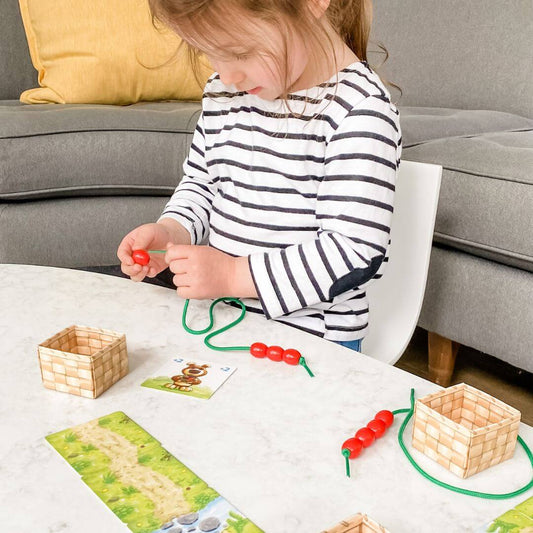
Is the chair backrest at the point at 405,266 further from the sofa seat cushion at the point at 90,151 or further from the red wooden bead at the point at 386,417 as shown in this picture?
the sofa seat cushion at the point at 90,151

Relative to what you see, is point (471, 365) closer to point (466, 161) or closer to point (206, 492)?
point (466, 161)

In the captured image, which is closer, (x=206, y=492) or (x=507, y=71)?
(x=206, y=492)

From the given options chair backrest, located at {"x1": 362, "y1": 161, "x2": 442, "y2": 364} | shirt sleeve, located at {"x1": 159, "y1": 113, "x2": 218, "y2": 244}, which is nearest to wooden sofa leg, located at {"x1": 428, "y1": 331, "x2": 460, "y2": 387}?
chair backrest, located at {"x1": 362, "y1": 161, "x2": 442, "y2": 364}

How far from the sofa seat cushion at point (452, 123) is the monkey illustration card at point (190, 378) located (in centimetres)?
84

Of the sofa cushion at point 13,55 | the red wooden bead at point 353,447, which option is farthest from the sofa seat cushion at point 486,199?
→ the sofa cushion at point 13,55

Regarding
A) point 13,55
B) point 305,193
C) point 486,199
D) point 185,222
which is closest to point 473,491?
point 305,193

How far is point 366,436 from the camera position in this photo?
51 centimetres

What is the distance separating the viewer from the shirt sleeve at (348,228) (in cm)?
75

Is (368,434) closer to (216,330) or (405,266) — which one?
(216,330)

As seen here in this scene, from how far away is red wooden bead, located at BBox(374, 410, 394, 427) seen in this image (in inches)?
20.9

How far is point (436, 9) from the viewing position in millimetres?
1747

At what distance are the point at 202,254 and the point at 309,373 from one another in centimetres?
21

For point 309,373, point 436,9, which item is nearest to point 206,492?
point 309,373

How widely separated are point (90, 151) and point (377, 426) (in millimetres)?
1127
